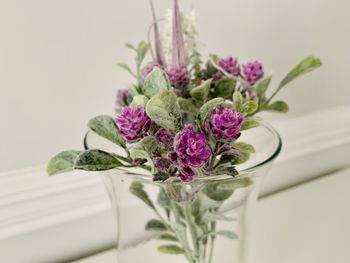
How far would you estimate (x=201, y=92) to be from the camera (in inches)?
18.6

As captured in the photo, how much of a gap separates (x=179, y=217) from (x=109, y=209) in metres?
0.25

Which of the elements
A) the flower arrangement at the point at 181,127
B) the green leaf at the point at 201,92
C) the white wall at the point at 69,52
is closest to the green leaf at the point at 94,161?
the flower arrangement at the point at 181,127

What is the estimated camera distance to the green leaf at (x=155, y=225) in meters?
0.50

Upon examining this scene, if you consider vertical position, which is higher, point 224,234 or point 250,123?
point 250,123

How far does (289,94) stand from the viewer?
0.84 m

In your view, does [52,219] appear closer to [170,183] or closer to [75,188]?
[75,188]

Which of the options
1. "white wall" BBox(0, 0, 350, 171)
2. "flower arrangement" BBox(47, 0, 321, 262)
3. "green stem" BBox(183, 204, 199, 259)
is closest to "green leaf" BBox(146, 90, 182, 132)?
"flower arrangement" BBox(47, 0, 321, 262)

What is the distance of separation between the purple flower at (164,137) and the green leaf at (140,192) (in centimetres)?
8

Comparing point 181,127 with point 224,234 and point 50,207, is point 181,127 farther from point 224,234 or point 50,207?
point 50,207

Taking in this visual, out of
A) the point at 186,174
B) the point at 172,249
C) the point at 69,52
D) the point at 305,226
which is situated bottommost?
the point at 305,226

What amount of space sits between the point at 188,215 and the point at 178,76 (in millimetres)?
131

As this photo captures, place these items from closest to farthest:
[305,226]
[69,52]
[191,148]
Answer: [191,148]
[69,52]
[305,226]

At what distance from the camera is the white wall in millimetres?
605

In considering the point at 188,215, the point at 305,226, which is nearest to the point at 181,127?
the point at 188,215
